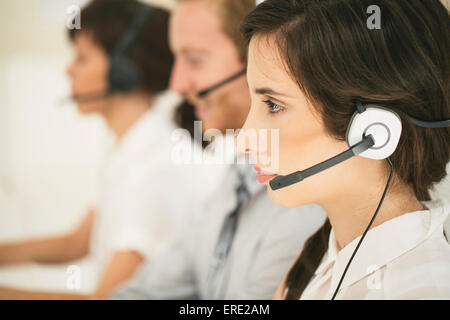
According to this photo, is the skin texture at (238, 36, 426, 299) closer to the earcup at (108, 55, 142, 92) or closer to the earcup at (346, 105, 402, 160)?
the earcup at (346, 105, 402, 160)

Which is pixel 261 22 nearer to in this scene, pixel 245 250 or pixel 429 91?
pixel 429 91

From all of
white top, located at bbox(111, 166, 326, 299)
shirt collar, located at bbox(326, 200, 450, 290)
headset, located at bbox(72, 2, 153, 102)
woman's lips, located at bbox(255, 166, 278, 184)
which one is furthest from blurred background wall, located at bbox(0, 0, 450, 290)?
shirt collar, located at bbox(326, 200, 450, 290)

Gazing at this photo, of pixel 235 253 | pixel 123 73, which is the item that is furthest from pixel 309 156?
pixel 123 73

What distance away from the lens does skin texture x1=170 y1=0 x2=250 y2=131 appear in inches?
51.3

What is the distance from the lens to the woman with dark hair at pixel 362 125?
71 cm

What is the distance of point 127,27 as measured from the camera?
1771mm

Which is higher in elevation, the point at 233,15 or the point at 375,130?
the point at 233,15

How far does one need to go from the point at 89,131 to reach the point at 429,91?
1.52 m

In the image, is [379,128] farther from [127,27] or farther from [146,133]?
[127,27]

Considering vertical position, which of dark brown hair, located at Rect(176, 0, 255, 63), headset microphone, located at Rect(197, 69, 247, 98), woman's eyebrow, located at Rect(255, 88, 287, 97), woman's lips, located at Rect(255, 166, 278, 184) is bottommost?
woman's lips, located at Rect(255, 166, 278, 184)

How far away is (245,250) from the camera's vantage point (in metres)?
1.14

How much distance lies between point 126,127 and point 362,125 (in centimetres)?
127

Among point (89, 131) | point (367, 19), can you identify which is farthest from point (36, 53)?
point (367, 19)

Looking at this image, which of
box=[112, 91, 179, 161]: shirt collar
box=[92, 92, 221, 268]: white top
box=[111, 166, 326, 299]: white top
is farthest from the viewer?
box=[112, 91, 179, 161]: shirt collar
